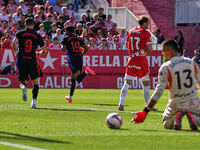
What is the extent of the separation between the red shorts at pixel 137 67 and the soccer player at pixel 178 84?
416cm

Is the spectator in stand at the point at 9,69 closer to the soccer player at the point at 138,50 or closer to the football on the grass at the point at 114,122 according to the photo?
the soccer player at the point at 138,50

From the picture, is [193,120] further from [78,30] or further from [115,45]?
[115,45]

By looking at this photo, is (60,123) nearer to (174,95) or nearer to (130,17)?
(174,95)

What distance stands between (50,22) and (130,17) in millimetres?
8057

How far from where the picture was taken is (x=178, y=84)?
9633 mm

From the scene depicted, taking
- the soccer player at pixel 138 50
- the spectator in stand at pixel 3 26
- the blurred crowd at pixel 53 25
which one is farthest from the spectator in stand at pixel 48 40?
the soccer player at pixel 138 50

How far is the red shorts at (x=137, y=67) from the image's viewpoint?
14.0 meters

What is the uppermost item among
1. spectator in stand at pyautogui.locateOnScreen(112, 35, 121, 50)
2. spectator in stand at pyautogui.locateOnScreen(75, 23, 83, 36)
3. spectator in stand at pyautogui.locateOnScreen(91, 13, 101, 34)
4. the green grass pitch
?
spectator in stand at pyautogui.locateOnScreen(91, 13, 101, 34)

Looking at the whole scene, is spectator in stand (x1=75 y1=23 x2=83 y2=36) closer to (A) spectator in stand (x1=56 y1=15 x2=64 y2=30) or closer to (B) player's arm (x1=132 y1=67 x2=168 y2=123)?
(A) spectator in stand (x1=56 y1=15 x2=64 y2=30)

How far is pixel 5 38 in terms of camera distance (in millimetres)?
27906

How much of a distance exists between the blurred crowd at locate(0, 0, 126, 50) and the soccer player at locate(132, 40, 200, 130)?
18309 mm

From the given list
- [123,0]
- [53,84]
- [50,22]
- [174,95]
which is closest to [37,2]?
[50,22]

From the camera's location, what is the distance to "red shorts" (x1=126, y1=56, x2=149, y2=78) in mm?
14023

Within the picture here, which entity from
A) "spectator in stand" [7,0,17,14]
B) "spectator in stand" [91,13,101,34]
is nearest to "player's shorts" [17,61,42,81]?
"spectator in stand" [7,0,17,14]
